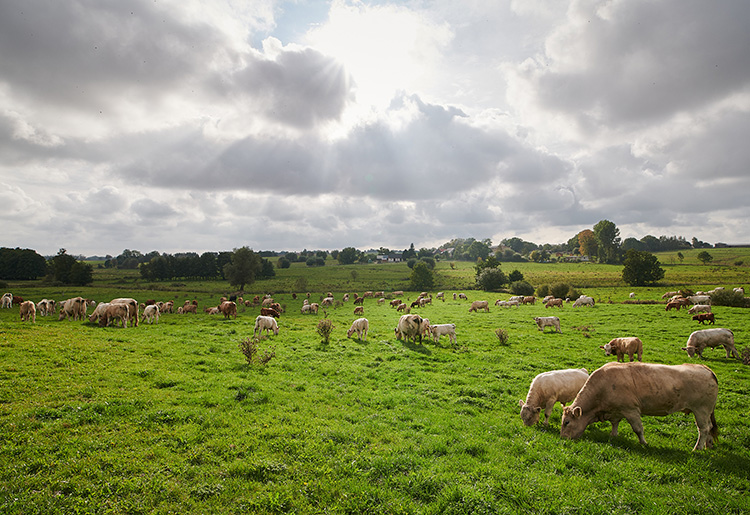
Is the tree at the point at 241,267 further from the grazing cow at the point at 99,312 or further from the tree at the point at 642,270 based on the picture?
the tree at the point at 642,270

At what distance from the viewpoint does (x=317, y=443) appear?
7.49 metres

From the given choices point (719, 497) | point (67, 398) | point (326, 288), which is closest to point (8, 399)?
point (67, 398)

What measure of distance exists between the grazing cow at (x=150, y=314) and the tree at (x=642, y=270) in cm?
8274

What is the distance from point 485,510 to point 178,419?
7.68 metres

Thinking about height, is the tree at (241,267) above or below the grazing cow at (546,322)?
above

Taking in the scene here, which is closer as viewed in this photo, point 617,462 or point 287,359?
point 617,462

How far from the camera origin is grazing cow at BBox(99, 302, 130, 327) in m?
21.7

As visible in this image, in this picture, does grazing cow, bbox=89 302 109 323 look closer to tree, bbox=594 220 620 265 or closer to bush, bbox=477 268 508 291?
bush, bbox=477 268 508 291

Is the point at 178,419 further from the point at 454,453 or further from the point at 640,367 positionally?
the point at 640,367

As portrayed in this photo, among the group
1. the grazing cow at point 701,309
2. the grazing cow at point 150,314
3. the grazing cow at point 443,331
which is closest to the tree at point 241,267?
the grazing cow at point 150,314

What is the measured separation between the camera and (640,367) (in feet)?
27.0

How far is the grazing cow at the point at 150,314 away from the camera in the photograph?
2564 centimetres

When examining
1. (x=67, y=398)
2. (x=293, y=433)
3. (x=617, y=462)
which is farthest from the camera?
(x=67, y=398)

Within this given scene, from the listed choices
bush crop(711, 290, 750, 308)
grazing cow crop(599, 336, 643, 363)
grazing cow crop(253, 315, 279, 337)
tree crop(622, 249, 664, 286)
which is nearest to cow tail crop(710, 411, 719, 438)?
grazing cow crop(599, 336, 643, 363)
